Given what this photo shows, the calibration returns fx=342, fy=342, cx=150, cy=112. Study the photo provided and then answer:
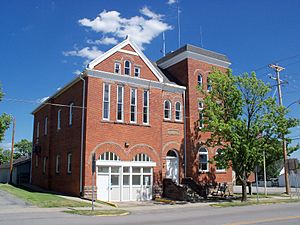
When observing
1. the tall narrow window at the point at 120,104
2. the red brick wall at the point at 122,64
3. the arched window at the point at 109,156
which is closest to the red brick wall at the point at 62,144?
the arched window at the point at 109,156

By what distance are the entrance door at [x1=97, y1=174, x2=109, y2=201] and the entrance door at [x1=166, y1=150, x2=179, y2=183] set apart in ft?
19.3

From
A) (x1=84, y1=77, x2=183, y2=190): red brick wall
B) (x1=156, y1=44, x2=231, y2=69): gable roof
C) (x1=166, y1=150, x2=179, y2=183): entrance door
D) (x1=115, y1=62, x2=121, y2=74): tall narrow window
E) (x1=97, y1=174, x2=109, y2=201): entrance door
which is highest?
(x1=156, y1=44, x2=231, y2=69): gable roof

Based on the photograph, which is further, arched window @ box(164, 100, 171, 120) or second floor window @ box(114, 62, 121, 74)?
arched window @ box(164, 100, 171, 120)

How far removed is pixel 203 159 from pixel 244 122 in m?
6.17

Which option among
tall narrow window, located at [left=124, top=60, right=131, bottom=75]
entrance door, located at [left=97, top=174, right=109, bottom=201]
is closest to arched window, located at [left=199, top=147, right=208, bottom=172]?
entrance door, located at [left=97, top=174, right=109, bottom=201]

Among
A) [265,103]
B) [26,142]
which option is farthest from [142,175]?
[26,142]

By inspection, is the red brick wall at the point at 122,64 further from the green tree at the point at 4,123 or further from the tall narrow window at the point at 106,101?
the green tree at the point at 4,123

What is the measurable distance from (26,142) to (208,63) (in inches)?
3074

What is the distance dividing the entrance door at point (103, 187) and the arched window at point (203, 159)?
896 centimetres

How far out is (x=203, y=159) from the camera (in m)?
29.7

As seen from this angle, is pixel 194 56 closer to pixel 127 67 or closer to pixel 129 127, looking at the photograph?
pixel 127 67

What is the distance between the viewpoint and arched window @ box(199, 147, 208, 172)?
2927 cm

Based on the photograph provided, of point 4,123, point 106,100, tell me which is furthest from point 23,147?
point 106,100

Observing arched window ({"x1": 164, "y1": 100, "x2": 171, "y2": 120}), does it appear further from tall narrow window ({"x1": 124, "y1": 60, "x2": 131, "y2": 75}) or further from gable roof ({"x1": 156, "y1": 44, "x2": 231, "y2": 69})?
gable roof ({"x1": 156, "y1": 44, "x2": 231, "y2": 69})
